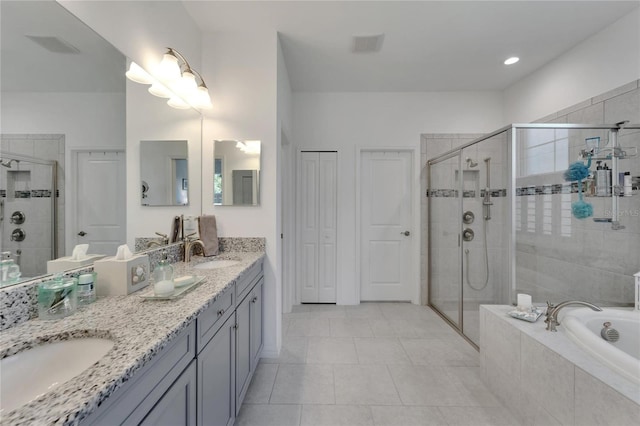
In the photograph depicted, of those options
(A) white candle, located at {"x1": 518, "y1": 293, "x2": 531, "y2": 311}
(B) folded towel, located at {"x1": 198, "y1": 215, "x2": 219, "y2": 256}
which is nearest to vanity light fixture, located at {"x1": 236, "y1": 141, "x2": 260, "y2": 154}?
(B) folded towel, located at {"x1": 198, "y1": 215, "x2": 219, "y2": 256}

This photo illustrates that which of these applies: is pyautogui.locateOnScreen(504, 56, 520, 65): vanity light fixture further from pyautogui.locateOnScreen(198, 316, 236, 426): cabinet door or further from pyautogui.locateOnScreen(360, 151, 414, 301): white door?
pyautogui.locateOnScreen(198, 316, 236, 426): cabinet door

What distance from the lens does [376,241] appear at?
3543 millimetres

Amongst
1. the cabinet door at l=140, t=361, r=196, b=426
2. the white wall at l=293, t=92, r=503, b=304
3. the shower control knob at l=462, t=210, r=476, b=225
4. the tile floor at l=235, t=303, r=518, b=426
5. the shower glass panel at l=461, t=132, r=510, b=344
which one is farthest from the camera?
the white wall at l=293, t=92, r=503, b=304

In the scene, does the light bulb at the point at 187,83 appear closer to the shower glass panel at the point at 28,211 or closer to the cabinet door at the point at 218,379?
the shower glass panel at the point at 28,211

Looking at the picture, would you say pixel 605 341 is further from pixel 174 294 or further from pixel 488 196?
pixel 174 294

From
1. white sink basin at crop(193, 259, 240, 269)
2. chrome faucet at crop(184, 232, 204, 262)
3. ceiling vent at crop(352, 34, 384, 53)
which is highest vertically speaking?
ceiling vent at crop(352, 34, 384, 53)

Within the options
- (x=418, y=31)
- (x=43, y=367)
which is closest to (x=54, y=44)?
(x=43, y=367)

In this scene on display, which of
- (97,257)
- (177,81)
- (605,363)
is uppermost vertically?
(177,81)

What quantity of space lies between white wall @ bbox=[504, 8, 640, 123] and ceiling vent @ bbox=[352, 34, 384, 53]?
6.11ft

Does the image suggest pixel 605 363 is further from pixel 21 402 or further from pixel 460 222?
pixel 21 402

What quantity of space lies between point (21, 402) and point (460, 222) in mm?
3134

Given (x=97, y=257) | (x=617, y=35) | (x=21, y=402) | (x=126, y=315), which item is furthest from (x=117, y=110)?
(x=617, y=35)

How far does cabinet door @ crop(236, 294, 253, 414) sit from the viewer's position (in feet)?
5.04

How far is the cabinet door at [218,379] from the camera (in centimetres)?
109
